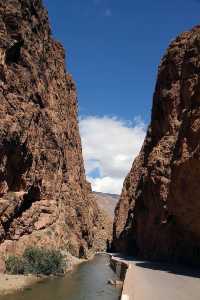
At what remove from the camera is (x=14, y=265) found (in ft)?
99.7

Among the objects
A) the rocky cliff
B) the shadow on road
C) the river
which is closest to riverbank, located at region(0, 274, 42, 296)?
the river

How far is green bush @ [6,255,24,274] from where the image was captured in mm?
30156

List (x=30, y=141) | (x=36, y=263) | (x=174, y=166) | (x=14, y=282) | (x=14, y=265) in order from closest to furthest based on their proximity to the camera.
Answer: (x=14, y=282) < (x=14, y=265) < (x=174, y=166) < (x=36, y=263) < (x=30, y=141)

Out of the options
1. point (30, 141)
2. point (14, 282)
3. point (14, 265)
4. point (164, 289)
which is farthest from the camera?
point (30, 141)

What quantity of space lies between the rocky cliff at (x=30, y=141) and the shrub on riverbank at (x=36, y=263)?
5.54 ft

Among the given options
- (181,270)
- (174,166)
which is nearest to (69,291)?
(181,270)

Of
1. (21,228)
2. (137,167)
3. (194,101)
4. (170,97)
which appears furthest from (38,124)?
(137,167)

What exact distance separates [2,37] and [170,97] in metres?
20.8

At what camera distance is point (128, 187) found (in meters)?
81.2

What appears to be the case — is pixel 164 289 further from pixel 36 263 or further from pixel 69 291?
pixel 36 263

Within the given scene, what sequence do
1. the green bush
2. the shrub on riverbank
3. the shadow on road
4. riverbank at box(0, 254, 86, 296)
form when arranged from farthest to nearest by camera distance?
the shrub on riverbank
the green bush
the shadow on road
riverbank at box(0, 254, 86, 296)

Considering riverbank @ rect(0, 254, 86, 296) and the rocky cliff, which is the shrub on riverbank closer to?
riverbank @ rect(0, 254, 86, 296)

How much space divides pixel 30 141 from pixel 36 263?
1201 centimetres

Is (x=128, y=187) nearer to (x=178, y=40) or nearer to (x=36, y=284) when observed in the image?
(x=178, y=40)
